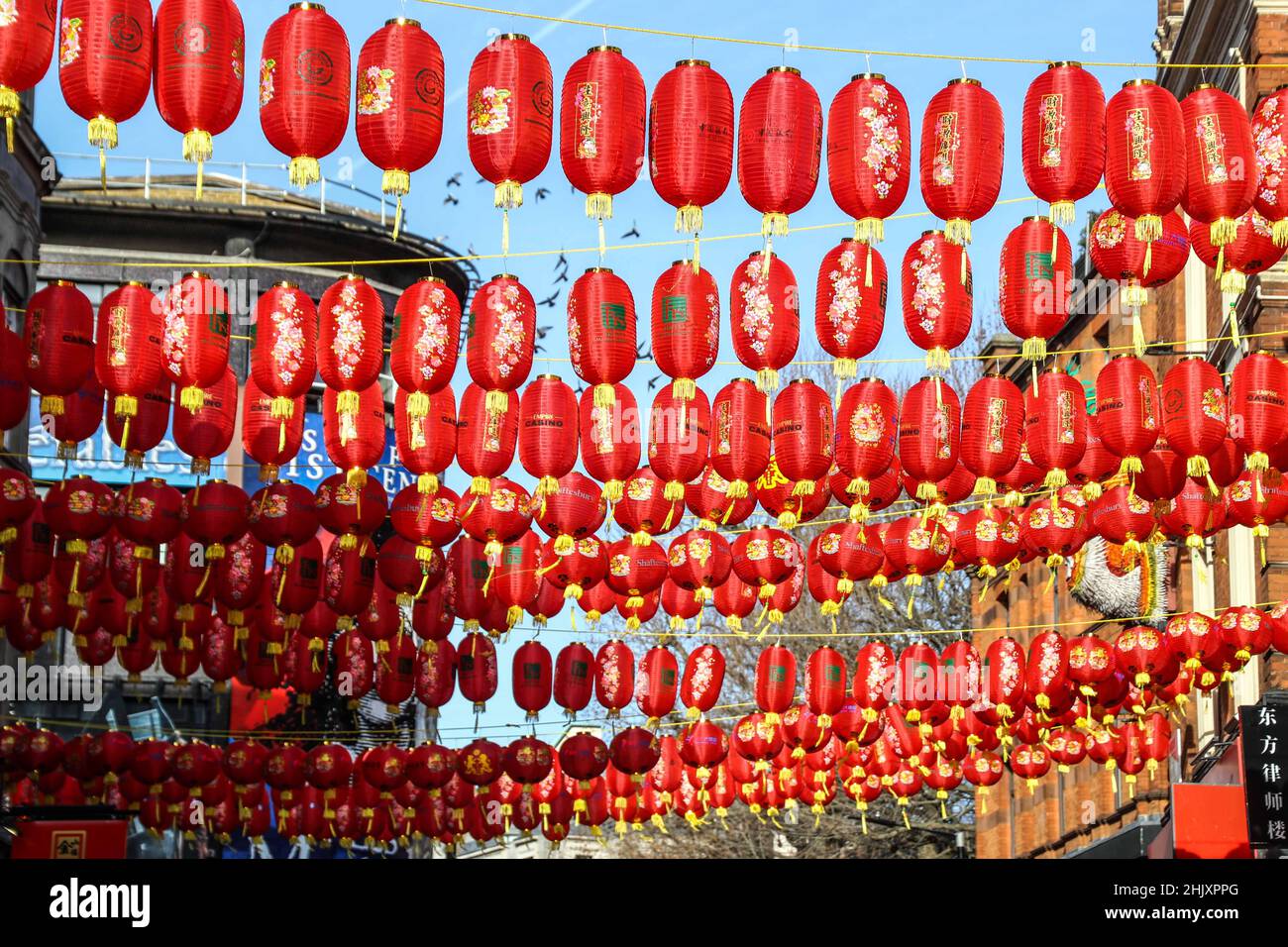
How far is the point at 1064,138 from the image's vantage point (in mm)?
13703

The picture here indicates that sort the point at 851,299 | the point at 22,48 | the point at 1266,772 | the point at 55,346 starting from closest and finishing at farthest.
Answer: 1. the point at 22,48
2. the point at 851,299
3. the point at 55,346
4. the point at 1266,772

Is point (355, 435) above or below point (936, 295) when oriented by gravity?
below

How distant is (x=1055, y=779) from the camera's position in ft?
128

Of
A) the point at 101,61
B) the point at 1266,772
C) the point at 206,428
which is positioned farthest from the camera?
the point at 1266,772

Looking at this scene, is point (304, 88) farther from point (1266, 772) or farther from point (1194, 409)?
point (1266, 772)

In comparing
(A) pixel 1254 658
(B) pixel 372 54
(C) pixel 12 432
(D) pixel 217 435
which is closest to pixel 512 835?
(C) pixel 12 432

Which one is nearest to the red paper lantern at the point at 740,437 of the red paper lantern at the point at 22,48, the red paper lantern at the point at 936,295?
the red paper lantern at the point at 936,295

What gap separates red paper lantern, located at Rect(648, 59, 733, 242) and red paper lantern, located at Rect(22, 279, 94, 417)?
5.01 metres

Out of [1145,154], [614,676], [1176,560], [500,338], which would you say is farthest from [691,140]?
[1176,560]

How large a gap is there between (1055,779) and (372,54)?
29.0 meters

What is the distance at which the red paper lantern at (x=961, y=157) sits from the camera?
548 inches

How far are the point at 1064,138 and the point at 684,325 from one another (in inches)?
124

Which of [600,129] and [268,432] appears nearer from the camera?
[600,129]
